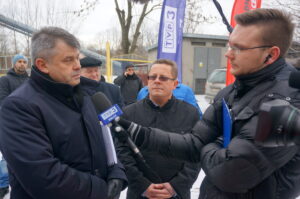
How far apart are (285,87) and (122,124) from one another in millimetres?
924

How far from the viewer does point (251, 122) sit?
1.07 meters

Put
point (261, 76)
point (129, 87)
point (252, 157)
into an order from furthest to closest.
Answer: point (129, 87), point (261, 76), point (252, 157)

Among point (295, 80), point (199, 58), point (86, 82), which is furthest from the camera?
point (199, 58)

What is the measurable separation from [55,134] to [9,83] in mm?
3110

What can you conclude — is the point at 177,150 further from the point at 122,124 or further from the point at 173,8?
the point at 173,8

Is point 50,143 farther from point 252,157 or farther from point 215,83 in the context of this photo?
point 215,83

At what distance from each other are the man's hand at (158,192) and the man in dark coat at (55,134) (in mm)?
400

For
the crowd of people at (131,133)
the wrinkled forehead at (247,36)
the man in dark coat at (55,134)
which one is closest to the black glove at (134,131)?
the crowd of people at (131,133)

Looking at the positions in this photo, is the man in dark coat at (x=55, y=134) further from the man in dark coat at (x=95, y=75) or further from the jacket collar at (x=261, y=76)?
the man in dark coat at (x=95, y=75)

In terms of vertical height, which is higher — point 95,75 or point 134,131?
point 95,75

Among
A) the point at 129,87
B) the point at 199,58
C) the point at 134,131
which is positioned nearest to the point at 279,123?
the point at 134,131

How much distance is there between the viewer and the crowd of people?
1076 mm

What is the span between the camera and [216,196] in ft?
4.01

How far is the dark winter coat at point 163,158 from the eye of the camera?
2.11m
